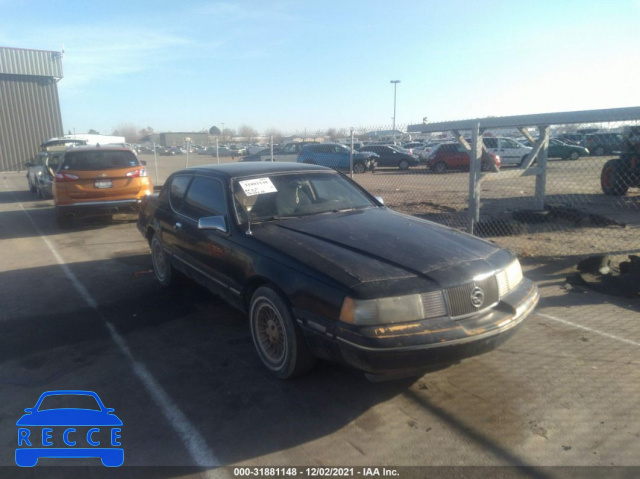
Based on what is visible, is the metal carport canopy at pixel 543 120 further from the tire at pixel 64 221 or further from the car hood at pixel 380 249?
the tire at pixel 64 221

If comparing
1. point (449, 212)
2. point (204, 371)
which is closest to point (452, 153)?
point (449, 212)

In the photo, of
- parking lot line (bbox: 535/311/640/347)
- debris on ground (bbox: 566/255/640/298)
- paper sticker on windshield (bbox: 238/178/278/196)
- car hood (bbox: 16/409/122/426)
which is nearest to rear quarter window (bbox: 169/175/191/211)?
paper sticker on windshield (bbox: 238/178/278/196)

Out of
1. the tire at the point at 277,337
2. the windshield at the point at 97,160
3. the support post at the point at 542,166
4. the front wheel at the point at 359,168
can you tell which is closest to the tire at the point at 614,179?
the support post at the point at 542,166

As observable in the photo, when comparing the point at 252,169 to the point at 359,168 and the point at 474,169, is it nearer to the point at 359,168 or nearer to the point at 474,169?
the point at 474,169

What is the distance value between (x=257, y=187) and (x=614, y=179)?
1219 cm

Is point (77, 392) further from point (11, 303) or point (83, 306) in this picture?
point (11, 303)

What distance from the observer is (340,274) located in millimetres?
3283

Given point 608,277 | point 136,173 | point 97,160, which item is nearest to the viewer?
point 608,277

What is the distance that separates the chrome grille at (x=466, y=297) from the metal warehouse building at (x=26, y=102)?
129 feet

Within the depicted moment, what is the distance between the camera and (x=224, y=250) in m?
4.38

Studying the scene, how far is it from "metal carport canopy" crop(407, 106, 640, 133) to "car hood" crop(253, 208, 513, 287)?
314 cm

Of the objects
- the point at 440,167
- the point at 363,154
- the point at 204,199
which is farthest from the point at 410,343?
the point at 363,154

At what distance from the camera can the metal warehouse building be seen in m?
34.4

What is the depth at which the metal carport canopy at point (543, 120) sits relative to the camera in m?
5.82
